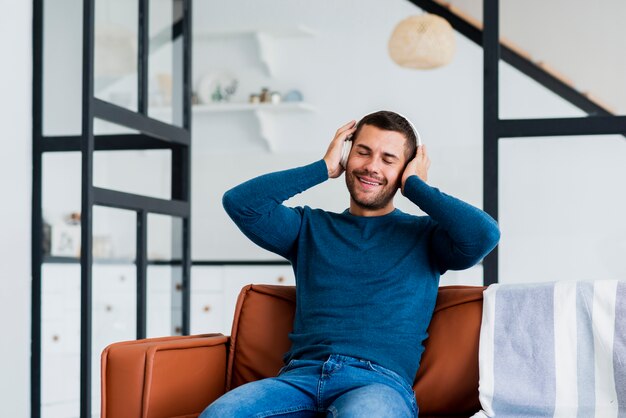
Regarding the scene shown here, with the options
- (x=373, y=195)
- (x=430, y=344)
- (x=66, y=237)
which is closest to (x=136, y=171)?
(x=66, y=237)

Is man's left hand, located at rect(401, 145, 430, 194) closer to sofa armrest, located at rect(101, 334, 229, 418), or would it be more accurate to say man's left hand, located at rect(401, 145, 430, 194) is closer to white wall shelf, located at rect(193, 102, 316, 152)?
Result: sofa armrest, located at rect(101, 334, 229, 418)

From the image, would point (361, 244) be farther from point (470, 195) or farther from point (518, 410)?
point (470, 195)

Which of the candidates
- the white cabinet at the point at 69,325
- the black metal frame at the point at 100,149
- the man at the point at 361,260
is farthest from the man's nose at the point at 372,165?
the white cabinet at the point at 69,325

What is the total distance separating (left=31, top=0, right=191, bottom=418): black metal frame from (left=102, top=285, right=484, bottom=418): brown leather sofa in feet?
3.12

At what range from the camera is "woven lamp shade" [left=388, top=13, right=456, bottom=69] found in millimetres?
4566

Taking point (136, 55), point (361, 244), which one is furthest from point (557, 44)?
point (136, 55)

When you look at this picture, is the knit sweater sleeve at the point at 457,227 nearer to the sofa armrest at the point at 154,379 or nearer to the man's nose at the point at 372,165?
the man's nose at the point at 372,165


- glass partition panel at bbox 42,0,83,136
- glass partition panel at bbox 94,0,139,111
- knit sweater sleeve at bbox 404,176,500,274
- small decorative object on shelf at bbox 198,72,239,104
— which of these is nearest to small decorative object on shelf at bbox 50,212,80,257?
glass partition panel at bbox 42,0,83,136

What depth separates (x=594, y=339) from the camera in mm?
2029

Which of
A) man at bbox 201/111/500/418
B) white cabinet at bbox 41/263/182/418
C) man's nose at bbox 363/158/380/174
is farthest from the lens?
white cabinet at bbox 41/263/182/418

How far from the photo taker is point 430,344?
2.15 meters

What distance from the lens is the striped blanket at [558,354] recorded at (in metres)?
2.00

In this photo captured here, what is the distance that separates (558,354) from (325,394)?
0.52 meters

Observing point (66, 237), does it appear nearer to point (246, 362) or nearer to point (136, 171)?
point (136, 171)
